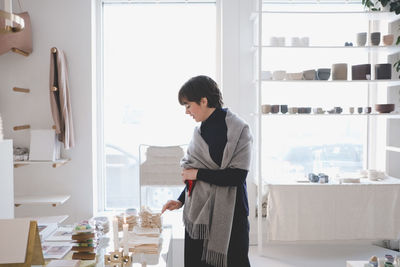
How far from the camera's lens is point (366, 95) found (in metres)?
3.73

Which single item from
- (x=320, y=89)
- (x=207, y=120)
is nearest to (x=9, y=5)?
(x=207, y=120)

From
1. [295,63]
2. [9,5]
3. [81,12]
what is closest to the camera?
[9,5]

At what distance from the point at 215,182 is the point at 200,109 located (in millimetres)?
359

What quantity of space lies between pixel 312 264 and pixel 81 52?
2.75 m

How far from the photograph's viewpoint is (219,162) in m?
1.77

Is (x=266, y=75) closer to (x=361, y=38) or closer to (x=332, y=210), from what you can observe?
(x=361, y=38)

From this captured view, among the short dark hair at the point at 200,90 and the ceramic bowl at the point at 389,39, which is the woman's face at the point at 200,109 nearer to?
the short dark hair at the point at 200,90

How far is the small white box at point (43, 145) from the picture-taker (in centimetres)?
322

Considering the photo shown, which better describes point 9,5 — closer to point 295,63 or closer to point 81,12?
point 81,12

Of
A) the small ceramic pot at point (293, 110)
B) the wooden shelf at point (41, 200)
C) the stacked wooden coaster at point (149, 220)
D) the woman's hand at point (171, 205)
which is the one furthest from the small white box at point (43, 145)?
the small ceramic pot at point (293, 110)

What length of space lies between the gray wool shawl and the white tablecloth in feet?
4.56

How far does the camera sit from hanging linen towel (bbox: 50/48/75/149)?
10.4 feet

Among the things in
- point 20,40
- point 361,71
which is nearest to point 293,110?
point 361,71

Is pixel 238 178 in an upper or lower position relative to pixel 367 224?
upper
